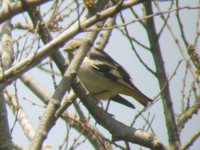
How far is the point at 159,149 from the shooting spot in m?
3.69

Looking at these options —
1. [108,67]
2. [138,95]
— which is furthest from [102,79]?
[138,95]

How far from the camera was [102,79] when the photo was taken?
20.8 ft

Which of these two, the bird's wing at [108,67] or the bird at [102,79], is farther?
the bird's wing at [108,67]

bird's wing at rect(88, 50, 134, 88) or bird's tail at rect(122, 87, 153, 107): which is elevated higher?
bird's wing at rect(88, 50, 134, 88)

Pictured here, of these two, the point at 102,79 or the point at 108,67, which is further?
the point at 108,67

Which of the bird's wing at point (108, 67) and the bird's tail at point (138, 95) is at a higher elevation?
the bird's wing at point (108, 67)

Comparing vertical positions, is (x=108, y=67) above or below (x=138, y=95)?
above

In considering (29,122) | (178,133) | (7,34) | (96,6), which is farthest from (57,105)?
(29,122)

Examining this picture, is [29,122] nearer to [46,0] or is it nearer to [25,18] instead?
[25,18]

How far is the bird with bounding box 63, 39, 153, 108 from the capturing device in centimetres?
619

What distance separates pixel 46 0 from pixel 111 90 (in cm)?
359

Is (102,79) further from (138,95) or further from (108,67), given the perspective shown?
(138,95)

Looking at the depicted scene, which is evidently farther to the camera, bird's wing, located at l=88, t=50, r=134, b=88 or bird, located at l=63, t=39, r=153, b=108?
bird's wing, located at l=88, t=50, r=134, b=88

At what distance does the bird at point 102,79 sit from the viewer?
244 inches
